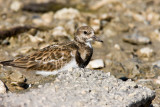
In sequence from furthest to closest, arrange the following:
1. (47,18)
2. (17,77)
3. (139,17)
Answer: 1. (139,17)
2. (47,18)
3. (17,77)

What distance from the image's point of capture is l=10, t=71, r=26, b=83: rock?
373cm

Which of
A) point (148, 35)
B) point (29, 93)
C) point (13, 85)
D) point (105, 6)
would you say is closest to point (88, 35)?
point (13, 85)

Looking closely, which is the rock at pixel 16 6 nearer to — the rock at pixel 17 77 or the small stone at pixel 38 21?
the small stone at pixel 38 21

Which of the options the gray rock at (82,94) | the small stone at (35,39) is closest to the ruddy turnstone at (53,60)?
the gray rock at (82,94)

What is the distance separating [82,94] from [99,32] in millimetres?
3473

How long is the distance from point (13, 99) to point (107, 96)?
0.92 meters

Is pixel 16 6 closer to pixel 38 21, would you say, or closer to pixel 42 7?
pixel 42 7

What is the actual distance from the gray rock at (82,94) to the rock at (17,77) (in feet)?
1.99

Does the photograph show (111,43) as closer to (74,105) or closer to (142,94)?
(142,94)

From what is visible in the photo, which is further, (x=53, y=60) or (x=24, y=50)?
(x=24, y=50)

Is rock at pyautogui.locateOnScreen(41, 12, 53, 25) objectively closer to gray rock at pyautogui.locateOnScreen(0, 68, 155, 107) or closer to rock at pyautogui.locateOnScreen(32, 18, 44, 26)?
rock at pyautogui.locateOnScreen(32, 18, 44, 26)

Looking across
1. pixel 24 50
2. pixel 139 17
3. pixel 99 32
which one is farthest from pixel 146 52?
pixel 24 50

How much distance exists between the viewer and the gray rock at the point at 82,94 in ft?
9.34

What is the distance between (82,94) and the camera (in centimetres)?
301
